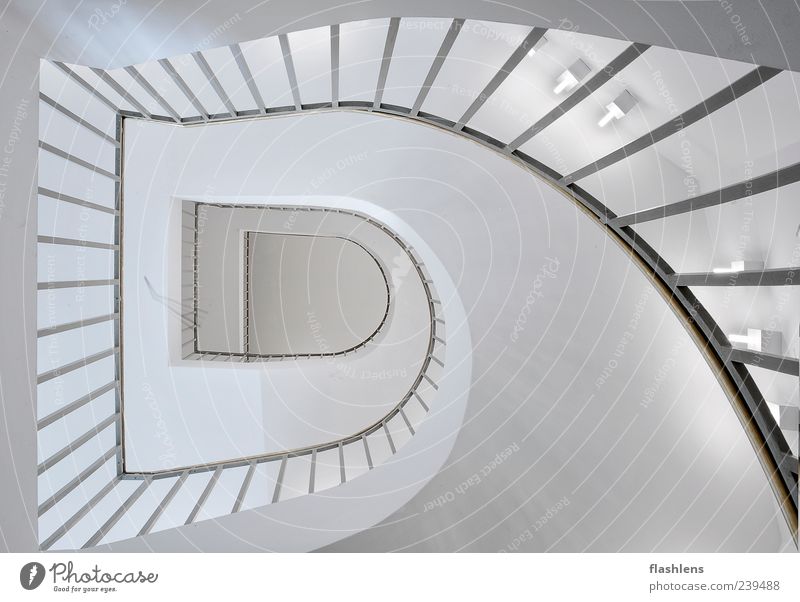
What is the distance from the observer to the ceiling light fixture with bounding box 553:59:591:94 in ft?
6.84

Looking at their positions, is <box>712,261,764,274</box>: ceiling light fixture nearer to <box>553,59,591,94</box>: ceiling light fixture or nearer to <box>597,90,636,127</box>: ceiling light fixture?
<box>597,90,636,127</box>: ceiling light fixture

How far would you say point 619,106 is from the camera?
2.09 meters

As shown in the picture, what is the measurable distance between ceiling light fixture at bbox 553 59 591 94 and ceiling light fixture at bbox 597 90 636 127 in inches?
7.5

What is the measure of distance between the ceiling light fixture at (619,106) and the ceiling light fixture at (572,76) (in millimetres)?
190

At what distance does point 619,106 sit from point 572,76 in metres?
0.27

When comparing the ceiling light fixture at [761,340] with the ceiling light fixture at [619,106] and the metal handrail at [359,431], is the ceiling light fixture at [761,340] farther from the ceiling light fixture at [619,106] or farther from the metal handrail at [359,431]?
the metal handrail at [359,431]

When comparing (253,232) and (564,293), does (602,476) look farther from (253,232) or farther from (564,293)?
(253,232)

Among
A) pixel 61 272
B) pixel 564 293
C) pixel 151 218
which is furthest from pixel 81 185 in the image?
pixel 564 293

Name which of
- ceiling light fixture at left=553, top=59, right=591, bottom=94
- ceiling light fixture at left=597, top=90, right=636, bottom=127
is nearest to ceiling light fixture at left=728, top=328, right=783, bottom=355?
ceiling light fixture at left=597, top=90, right=636, bottom=127

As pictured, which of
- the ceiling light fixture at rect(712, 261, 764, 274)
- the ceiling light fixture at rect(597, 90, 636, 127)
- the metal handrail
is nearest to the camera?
the ceiling light fixture at rect(712, 261, 764, 274)

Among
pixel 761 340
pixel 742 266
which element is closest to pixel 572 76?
pixel 742 266

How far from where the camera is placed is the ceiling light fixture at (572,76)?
208 cm

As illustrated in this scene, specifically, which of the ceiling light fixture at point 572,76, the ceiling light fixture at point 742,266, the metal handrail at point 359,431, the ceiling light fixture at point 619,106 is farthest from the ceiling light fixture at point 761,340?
the metal handrail at point 359,431

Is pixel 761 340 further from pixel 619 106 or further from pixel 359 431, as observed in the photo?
pixel 359 431
